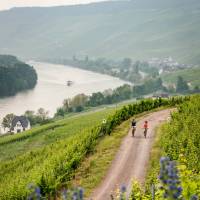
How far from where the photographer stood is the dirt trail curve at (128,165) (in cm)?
2739

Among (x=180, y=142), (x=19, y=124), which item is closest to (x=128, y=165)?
(x=180, y=142)

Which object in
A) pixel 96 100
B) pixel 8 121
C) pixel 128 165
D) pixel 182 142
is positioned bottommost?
pixel 8 121

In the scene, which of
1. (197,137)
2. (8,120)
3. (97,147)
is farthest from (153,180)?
(8,120)

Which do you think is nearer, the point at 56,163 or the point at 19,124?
the point at 56,163

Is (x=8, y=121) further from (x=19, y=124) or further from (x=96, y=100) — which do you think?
(x=96, y=100)

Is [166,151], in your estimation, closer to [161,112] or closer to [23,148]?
[161,112]

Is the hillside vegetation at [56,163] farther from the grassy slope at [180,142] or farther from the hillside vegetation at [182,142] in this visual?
the hillside vegetation at [182,142]

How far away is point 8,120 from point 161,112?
82931mm

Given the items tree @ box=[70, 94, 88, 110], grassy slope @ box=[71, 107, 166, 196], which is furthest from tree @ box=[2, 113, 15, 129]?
grassy slope @ box=[71, 107, 166, 196]

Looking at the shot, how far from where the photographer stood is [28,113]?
134m

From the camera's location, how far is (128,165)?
105 feet

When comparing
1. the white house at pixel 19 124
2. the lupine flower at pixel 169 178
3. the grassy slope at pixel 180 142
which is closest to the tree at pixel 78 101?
the white house at pixel 19 124

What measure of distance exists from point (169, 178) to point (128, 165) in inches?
995

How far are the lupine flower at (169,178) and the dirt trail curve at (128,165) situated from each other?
17758 millimetres
